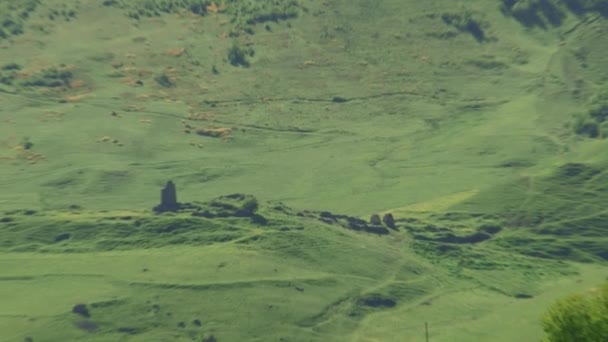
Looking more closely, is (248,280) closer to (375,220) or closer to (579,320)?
(375,220)

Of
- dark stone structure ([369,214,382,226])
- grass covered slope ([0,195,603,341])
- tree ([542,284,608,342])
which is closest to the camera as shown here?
tree ([542,284,608,342])

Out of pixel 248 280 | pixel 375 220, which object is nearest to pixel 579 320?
pixel 248 280

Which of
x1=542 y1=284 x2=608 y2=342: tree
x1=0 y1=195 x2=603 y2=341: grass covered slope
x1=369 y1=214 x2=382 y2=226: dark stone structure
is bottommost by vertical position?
x1=542 y1=284 x2=608 y2=342: tree

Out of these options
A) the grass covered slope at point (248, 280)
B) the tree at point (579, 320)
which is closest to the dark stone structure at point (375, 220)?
the grass covered slope at point (248, 280)

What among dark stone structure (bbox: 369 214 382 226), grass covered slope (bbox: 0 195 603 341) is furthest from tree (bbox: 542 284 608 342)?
dark stone structure (bbox: 369 214 382 226)

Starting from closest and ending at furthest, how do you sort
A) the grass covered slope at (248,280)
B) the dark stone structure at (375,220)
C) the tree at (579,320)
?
the tree at (579,320) < the grass covered slope at (248,280) < the dark stone structure at (375,220)

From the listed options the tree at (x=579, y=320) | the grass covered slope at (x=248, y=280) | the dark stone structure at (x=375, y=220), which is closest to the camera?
the tree at (x=579, y=320)

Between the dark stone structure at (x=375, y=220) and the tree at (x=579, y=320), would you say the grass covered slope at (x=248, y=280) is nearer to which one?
the dark stone structure at (x=375, y=220)

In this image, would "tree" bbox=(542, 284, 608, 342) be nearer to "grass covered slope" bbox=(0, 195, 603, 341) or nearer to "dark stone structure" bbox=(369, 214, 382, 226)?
"grass covered slope" bbox=(0, 195, 603, 341)
